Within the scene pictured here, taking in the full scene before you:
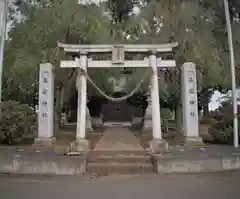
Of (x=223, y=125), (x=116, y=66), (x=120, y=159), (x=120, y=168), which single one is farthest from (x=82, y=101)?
(x=223, y=125)

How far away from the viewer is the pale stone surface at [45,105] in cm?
1585

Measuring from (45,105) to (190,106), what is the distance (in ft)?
20.8

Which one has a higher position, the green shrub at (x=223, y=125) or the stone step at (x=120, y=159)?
the green shrub at (x=223, y=125)

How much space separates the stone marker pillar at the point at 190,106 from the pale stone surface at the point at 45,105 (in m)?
5.92

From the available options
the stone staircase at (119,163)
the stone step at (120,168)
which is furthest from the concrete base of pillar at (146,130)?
the stone step at (120,168)

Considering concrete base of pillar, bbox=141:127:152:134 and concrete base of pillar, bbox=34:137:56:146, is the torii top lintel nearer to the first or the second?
concrete base of pillar, bbox=34:137:56:146

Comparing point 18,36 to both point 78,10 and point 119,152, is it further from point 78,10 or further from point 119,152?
point 119,152

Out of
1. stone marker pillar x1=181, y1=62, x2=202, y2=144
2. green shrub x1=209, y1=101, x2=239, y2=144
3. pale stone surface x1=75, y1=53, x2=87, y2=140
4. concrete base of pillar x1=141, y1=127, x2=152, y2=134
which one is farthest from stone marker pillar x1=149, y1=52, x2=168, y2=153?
concrete base of pillar x1=141, y1=127, x2=152, y2=134

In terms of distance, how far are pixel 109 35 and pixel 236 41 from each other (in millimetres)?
7436

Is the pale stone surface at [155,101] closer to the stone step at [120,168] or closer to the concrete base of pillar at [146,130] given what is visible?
the stone step at [120,168]

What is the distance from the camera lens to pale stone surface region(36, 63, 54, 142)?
15.8m

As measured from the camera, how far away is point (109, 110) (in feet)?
142

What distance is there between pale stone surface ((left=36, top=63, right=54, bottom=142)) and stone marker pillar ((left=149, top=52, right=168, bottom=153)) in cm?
451

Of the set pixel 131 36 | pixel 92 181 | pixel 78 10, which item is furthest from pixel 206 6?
pixel 92 181
